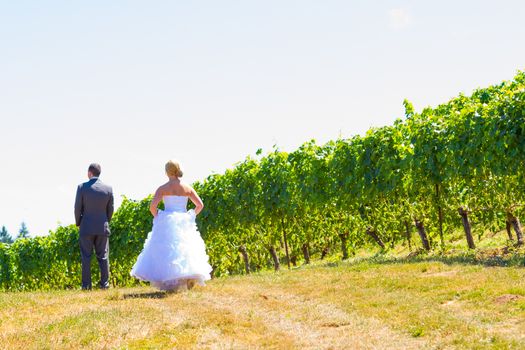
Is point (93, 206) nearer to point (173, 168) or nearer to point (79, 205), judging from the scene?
point (79, 205)

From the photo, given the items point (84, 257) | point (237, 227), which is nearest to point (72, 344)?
point (84, 257)

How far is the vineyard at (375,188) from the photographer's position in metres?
18.3

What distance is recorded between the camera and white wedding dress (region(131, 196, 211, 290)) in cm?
1338

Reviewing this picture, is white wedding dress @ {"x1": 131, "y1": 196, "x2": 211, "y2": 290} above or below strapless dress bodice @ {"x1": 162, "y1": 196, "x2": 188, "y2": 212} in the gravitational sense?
below

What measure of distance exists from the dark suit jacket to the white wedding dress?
2.41 metres

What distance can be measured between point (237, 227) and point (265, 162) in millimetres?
3858

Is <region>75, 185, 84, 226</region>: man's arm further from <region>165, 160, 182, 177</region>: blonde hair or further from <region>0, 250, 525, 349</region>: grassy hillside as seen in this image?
<region>165, 160, 182, 177</region>: blonde hair

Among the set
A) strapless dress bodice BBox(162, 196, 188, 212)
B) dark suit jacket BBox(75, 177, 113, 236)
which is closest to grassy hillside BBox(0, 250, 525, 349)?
strapless dress bodice BBox(162, 196, 188, 212)

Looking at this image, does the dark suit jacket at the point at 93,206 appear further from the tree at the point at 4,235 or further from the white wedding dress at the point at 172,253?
the tree at the point at 4,235

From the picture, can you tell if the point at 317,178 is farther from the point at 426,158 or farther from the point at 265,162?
the point at 426,158

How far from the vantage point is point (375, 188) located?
21.2 metres

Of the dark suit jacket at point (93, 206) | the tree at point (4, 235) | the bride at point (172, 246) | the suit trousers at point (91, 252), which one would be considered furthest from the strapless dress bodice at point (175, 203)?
the tree at point (4, 235)

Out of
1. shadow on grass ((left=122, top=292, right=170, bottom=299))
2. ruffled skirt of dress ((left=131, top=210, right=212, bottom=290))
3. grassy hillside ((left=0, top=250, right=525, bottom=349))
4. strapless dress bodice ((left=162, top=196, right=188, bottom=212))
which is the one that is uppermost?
strapless dress bodice ((left=162, top=196, right=188, bottom=212))

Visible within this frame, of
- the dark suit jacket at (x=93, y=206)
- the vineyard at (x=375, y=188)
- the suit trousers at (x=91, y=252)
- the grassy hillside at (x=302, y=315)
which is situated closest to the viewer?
the grassy hillside at (x=302, y=315)
